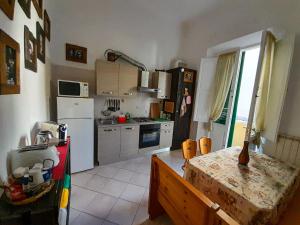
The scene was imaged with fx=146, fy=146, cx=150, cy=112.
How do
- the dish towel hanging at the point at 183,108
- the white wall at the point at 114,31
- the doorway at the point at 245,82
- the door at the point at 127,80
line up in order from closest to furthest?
the white wall at the point at 114,31 < the doorway at the point at 245,82 < the door at the point at 127,80 < the dish towel hanging at the point at 183,108

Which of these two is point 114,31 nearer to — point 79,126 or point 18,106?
point 79,126

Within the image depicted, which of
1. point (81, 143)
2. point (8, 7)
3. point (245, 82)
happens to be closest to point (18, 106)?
point (8, 7)

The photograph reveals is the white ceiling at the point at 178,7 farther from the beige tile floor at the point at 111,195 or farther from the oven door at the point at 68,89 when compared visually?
the beige tile floor at the point at 111,195

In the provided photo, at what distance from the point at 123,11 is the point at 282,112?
3.45 metres

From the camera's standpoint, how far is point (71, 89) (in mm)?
2369

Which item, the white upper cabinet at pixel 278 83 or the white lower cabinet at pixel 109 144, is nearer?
the white upper cabinet at pixel 278 83

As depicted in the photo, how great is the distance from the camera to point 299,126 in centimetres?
199

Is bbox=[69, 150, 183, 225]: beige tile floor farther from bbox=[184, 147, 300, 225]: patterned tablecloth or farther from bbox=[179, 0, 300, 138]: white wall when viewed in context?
bbox=[179, 0, 300, 138]: white wall

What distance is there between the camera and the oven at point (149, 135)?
3.21 metres

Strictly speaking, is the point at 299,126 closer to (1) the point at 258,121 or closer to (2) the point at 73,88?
(1) the point at 258,121

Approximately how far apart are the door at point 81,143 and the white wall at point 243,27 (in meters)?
2.51

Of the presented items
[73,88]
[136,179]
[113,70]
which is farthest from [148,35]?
[136,179]

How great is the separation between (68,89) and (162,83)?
202 centimetres

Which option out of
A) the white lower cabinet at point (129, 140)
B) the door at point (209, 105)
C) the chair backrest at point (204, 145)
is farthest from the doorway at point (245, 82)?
the white lower cabinet at point (129, 140)
